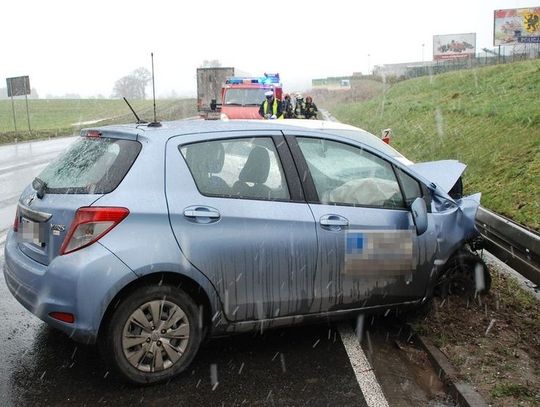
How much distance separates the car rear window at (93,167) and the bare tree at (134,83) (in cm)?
13365

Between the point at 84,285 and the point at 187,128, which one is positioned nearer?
the point at 84,285

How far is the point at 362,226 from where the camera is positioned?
163 inches

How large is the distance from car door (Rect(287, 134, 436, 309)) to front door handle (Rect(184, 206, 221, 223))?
706 mm

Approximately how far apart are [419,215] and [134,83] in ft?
453

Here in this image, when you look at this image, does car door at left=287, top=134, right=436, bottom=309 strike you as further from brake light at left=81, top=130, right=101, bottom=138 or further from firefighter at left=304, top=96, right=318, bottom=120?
firefighter at left=304, top=96, right=318, bottom=120

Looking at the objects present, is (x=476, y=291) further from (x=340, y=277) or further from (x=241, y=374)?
(x=241, y=374)

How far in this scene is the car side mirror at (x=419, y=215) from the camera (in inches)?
169

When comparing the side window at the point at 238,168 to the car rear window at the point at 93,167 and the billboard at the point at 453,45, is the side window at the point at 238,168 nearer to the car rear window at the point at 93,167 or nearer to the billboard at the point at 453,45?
the car rear window at the point at 93,167

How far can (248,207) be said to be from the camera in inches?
152

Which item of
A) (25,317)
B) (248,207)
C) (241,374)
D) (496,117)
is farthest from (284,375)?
(496,117)

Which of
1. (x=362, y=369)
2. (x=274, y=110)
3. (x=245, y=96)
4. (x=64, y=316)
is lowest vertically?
(x=362, y=369)

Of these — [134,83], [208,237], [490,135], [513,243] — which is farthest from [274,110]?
[134,83]

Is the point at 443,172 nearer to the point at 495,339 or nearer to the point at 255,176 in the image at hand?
the point at 495,339

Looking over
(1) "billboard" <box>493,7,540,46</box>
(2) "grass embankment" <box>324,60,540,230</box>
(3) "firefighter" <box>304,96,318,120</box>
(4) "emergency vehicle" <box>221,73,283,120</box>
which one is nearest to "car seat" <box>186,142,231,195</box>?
(2) "grass embankment" <box>324,60,540,230</box>
